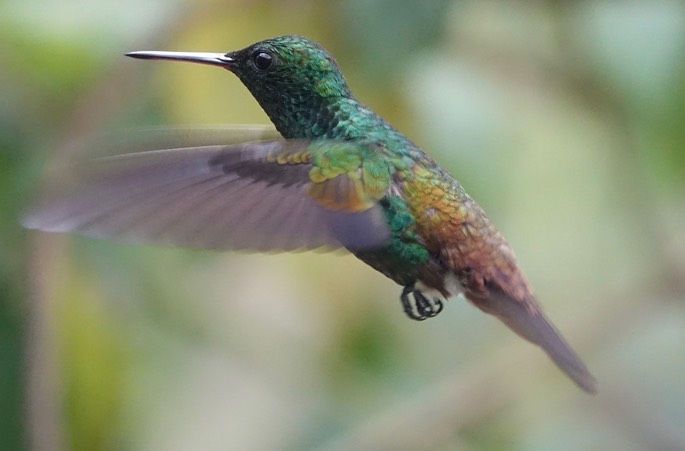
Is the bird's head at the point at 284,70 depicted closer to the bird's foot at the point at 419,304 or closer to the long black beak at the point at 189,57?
the long black beak at the point at 189,57

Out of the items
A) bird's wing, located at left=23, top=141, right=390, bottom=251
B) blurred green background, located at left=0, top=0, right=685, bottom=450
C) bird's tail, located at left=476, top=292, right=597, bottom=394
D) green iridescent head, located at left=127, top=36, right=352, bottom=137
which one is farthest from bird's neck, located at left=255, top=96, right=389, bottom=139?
blurred green background, located at left=0, top=0, right=685, bottom=450

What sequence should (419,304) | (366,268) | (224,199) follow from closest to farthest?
(224,199) → (419,304) → (366,268)

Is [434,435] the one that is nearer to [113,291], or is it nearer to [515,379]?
[515,379]

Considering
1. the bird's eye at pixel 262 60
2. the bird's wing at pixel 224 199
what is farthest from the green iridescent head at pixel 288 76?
the bird's wing at pixel 224 199

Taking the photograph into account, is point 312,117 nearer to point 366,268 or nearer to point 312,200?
point 312,200

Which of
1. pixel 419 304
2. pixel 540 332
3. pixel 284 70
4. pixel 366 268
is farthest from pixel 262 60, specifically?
pixel 366 268

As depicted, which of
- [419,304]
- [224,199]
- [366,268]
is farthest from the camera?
[366,268]

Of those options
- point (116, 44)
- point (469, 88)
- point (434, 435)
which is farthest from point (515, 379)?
point (116, 44)
